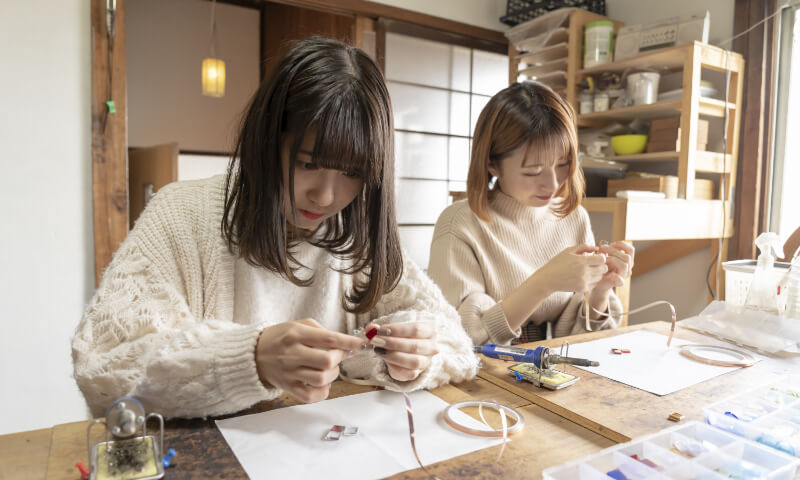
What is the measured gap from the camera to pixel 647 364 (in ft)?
3.23

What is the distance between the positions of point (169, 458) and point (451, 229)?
1.03m

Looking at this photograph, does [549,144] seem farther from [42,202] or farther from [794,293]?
[42,202]

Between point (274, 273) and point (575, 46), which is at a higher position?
point (575, 46)

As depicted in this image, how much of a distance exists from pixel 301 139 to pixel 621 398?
633mm

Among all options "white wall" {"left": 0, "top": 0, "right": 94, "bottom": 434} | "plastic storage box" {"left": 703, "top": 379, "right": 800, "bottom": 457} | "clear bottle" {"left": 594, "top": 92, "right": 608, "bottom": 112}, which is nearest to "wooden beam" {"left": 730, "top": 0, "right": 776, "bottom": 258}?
"clear bottle" {"left": 594, "top": 92, "right": 608, "bottom": 112}

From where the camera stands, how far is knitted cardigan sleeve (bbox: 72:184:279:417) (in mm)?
680

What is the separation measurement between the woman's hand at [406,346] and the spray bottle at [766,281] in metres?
0.89

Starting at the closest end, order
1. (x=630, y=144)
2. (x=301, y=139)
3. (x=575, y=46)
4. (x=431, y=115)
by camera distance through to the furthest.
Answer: (x=301, y=139) → (x=630, y=144) → (x=575, y=46) → (x=431, y=115)

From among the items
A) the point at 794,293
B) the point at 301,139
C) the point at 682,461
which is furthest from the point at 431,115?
the point at 682,461

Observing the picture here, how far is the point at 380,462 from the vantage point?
0.61 m

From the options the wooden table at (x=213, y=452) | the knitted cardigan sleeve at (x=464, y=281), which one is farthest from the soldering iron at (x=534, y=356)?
the knitted cardigan sleeve at (x=464, y=281)

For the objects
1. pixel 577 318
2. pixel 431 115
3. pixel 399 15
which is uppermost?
pixel 399 15

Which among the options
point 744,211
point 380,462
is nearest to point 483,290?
point 380,462

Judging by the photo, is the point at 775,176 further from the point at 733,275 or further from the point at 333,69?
the point at 333,69
